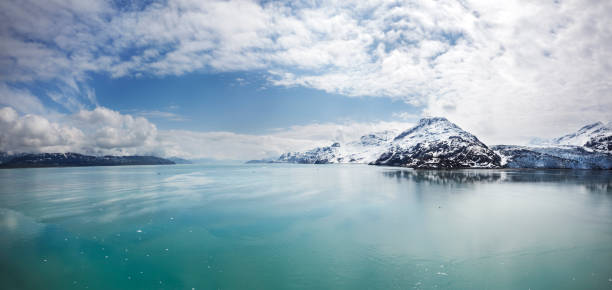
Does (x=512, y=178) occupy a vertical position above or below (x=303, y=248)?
below

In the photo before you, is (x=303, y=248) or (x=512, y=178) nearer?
(x=303, y=248)

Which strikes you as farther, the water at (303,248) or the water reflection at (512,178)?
the water reflection at (512,178)

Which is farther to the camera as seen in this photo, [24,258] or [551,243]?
A: [551,243]

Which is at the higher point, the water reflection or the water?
the water

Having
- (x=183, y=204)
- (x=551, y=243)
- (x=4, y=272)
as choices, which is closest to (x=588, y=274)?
(x=551, y=243)

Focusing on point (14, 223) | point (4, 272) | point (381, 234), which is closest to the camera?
point (4, 272)

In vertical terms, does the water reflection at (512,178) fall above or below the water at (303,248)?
below

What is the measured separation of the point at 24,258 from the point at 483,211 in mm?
51355

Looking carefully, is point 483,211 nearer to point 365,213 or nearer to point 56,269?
point 365,213

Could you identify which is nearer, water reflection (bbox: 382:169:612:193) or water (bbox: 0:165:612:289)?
water (bbox: 0:165:612:289)

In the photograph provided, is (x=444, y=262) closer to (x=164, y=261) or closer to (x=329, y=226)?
(x=329, y=226)

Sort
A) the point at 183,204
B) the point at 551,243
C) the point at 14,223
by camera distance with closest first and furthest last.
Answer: the point at 551,243 < the point at 14,223 < the point at 183,204

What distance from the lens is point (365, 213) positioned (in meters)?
37.8

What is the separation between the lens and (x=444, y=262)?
63.9ft
